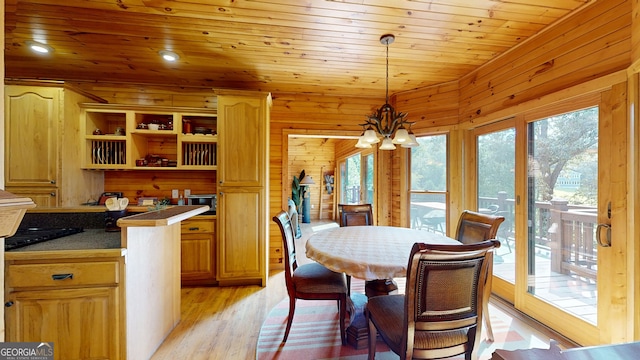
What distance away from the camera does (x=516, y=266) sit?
253 cm

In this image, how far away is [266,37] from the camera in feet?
7.74

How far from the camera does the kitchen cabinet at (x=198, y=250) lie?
2969mm

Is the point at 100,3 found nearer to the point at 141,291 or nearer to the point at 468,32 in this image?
the point at 141,291

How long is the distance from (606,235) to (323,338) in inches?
87.0

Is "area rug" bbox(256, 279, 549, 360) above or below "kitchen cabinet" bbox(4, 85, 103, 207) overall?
below

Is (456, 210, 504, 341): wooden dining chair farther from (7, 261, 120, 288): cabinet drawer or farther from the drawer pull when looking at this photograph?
the drawer pull

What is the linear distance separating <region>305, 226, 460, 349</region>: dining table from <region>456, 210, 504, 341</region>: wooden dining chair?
0.71 ft

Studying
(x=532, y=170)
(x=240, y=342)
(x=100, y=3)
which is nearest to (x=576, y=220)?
(x=532, y=170)

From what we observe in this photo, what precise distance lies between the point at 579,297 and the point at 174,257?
339cm

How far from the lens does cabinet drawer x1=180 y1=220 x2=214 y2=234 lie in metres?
2.95

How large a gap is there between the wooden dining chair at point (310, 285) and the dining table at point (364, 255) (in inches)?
7.7

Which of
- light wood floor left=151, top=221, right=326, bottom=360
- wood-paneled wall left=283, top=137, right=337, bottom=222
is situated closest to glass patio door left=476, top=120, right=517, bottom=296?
light wood floor left=151, top=221, right=326, bottom=360

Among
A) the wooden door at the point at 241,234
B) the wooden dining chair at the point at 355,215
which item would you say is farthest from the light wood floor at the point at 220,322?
the wooden dining chair at the point at 355,215

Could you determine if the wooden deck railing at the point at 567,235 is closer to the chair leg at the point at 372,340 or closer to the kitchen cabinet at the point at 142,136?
the chair leg at the point at 372,340
